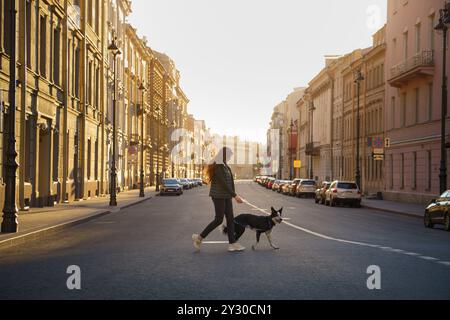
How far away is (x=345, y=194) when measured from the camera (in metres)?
41.7

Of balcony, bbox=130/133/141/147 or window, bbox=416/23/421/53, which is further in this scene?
balcony, bbox=130/133/141/147

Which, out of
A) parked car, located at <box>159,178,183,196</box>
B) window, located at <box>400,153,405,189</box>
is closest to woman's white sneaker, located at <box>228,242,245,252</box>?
window, located at <box>400,153,405,189</box>

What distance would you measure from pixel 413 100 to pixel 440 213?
23.7m

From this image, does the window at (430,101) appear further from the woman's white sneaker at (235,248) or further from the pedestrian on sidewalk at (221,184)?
the pedestrian on sidewalk at (221,184)

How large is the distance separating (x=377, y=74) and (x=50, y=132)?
33213 mm

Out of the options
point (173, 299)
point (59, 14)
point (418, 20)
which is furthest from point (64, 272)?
point (418, 20)

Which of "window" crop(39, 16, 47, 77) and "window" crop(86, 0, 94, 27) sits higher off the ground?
"window" crop(86, 0, 94, 27)

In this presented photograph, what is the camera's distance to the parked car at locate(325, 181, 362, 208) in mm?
41625

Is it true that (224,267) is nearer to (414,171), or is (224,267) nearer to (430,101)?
(430,101)

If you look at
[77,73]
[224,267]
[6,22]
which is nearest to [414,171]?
[77,73]

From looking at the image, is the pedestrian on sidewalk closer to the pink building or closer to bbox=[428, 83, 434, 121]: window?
the pink building

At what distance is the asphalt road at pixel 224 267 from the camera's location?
858 centimetres

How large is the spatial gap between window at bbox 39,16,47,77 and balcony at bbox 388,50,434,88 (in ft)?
72.0
